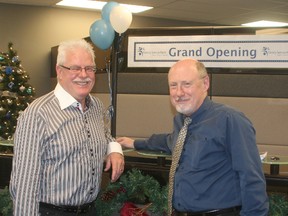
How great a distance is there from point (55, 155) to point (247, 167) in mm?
799

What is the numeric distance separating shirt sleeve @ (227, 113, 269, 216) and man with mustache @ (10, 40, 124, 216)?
24.3 inches

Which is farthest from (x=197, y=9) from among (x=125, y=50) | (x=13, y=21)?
(x=125, y=50)

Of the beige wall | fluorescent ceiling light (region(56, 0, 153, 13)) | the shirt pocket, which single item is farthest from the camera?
the beige wall

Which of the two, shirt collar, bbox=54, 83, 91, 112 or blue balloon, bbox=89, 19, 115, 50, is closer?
shirt collar, bbox=54, 83, 91, 112

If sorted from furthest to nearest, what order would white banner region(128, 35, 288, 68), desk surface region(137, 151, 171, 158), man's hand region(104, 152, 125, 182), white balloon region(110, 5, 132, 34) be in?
white banner region(128, 35, 288, 68) < white balloon region(110, 5, 132, 34) < desk surface region(137, 151, 171, 158) < man's hand region(104, 152, 125, 182)

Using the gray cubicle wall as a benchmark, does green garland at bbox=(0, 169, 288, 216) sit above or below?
below

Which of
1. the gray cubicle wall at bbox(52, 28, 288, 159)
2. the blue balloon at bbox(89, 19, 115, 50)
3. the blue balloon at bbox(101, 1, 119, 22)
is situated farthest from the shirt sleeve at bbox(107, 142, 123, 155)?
the gray cubicle wall at bbox(52, 28, 288, 159)

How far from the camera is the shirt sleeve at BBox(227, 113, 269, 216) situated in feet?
5.53

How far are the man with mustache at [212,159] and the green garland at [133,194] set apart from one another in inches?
13.2

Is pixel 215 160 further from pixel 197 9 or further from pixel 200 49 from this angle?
pixel 197 9

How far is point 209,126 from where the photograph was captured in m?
1.82

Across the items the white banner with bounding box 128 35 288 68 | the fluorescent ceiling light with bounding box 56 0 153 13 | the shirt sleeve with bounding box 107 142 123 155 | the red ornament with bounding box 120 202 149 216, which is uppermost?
the fluorescent ceiling light with bounding box 56 0 153 13

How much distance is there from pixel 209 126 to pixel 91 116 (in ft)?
1.84

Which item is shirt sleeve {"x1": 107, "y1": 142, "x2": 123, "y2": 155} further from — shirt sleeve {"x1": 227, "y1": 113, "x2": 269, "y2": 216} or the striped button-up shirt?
shirt sleeve {"x1": 227, "y1": 113, "x2": 269, "y2": 216}
